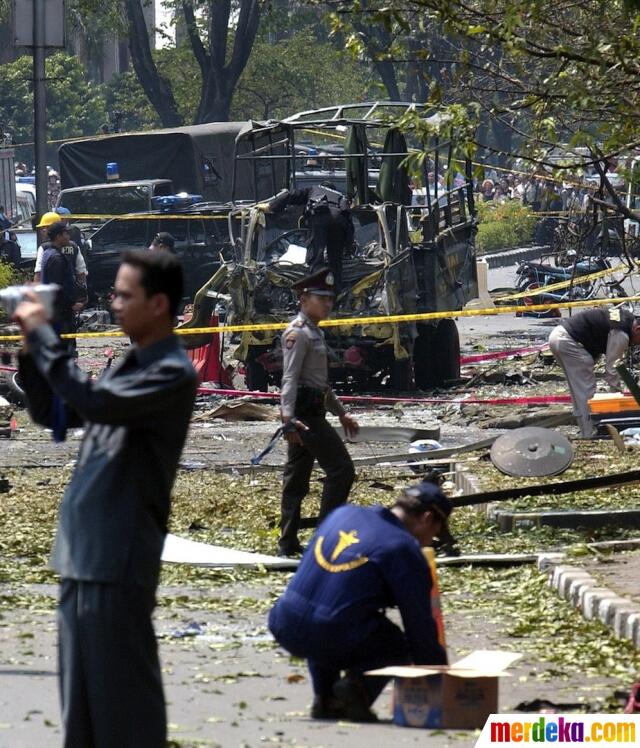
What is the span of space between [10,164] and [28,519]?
25569 mm

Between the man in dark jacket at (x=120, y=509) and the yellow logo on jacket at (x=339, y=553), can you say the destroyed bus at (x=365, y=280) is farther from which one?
the man in dark jacket at (x=120, y=509)

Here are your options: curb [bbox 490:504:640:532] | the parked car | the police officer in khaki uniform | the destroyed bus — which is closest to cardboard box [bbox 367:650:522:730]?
the police officer in khaki uniform

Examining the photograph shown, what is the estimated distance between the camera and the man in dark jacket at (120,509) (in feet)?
14.3

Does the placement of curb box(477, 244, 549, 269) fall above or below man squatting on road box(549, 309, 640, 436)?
below

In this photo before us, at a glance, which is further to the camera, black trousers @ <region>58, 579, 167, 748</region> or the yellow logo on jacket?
the yellow logo on jacket

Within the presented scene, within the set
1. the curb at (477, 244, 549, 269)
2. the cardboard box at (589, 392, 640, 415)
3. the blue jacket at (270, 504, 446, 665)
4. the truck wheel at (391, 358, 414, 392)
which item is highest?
the blue jacket at (270, 504, 446, 665)

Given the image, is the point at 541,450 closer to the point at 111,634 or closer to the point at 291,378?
the point at 291,378

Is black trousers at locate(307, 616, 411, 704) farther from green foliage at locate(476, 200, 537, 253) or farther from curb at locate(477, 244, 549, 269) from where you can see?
green foliage at locate(476, 200, 537, 253)

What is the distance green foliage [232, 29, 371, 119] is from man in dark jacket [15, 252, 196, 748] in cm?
5577

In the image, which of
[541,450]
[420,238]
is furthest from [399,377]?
[541,450]

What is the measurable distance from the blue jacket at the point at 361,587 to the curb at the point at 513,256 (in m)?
35.0

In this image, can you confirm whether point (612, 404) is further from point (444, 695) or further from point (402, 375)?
point (444, 695)

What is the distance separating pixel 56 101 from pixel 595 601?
64.5 meters

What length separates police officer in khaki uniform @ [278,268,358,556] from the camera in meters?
9.96
